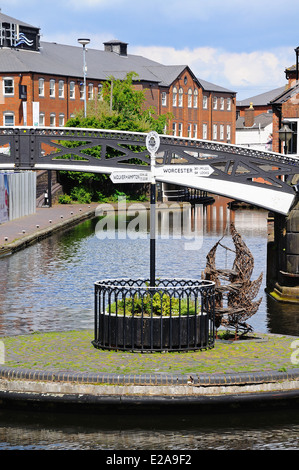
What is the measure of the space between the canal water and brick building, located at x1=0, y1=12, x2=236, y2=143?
12.8 metres

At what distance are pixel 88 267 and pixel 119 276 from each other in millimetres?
2996

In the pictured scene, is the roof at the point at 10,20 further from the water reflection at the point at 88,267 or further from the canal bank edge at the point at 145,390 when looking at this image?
the canal bank edge at the point at 145,390

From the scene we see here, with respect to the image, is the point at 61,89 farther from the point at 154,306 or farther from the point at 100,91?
the point at 154,306

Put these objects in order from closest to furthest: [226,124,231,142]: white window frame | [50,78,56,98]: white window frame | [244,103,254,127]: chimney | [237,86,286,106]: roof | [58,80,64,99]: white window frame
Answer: [50,78,56,98]: white window frame < [58,80,64,99]: white window frame < [226,124,231,142]: white window frame < [244,103,254,127]: chimney < [237,86,286,106]: roof

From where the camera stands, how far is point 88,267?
3506 centimetres

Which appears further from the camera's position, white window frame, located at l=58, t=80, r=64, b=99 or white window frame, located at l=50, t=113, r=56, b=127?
white window frame, located at l=58, t=80, r=64, b=99

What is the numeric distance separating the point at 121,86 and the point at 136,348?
2826 inches

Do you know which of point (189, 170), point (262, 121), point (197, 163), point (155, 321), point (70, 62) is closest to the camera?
point (155, 321)

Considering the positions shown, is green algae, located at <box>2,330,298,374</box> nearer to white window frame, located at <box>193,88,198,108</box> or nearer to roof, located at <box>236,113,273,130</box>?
white window frame, located at <box>193,88,198,108</box>

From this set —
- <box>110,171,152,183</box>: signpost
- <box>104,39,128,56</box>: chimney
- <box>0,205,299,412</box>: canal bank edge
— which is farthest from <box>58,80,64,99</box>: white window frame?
<box>0,205,299,412</box>: canal bank edge

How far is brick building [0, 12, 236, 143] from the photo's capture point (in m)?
84.2

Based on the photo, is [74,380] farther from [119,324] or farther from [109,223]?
[109,223]

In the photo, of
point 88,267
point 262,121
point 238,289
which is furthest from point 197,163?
point 262,121

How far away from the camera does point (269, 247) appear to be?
31.2 m
